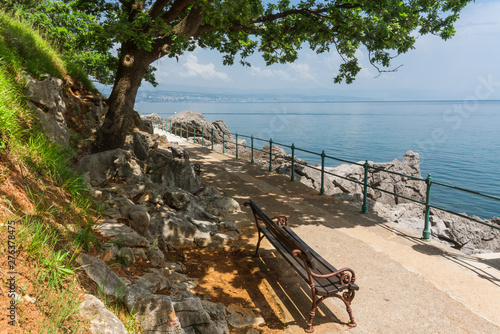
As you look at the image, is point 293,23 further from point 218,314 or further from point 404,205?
point 404,205

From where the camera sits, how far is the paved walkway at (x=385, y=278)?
401 centimetres

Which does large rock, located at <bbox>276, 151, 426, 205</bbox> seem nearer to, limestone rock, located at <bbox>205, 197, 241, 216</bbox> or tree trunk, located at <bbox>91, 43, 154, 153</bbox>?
limestone rock, located at <bbox>205, 197, 241, 216</bbox>

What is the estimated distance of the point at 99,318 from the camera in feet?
8.27

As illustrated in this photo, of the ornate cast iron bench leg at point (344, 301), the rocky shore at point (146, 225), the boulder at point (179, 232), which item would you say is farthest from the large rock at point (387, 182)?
the ornate cast iron bench leg at point (344, 301)

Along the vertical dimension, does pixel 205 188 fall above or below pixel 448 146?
above

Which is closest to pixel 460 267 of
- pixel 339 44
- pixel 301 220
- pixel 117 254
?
pixel 301 220

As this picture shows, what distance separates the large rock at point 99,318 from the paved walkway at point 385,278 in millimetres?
2118

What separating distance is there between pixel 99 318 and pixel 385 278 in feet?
13.3

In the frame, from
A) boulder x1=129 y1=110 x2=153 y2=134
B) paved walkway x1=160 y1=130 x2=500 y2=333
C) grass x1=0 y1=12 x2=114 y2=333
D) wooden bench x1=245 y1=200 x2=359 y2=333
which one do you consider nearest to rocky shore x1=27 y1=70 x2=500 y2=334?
grass x1=0 y1=12 x2=114 y2=333

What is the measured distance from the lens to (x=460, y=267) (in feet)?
17.6

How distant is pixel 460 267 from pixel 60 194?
603 centimetres

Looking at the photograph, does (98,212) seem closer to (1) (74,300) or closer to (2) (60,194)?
(2) (60,194)

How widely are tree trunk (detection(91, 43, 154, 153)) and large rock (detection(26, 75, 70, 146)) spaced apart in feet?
4.34

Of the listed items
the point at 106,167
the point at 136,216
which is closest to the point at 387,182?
the point at 106,167
